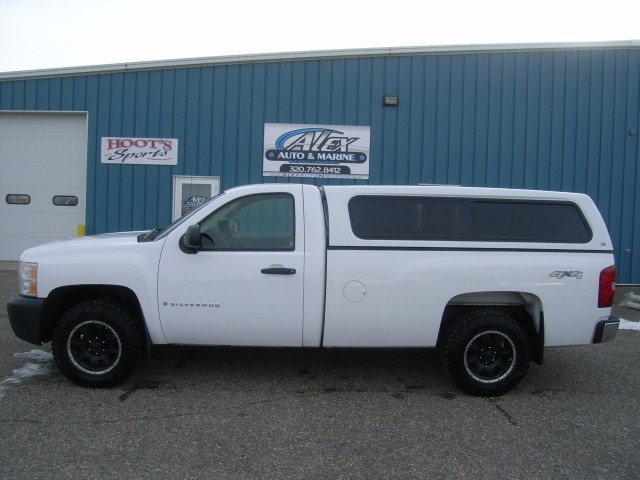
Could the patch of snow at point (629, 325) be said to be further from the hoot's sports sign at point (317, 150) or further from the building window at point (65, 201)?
the building window at point (65, 201)

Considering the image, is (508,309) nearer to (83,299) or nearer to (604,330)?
(604,330)

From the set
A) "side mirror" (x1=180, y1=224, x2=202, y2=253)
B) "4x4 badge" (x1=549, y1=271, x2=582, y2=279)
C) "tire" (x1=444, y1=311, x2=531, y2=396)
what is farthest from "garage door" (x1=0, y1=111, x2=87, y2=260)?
"4x4 badge" (x1=549, y1=271, x2=582, y2=279)

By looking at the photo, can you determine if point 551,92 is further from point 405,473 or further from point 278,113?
point 405,473

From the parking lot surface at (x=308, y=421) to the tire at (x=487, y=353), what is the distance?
0.51ft

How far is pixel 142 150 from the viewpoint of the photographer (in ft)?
36.8

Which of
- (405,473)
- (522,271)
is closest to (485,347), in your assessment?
(522,271)

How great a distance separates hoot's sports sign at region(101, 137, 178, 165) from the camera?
36.8 ft

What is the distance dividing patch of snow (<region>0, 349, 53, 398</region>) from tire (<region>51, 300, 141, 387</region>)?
0.53 metres

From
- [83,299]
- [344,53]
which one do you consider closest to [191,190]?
[344,53]

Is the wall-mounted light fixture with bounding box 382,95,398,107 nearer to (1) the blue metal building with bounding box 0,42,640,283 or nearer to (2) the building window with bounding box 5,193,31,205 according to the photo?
(1) the blue metal building with bounding box 0,42,640,283

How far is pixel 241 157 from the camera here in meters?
11.2

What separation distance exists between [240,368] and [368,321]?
62.1 inches

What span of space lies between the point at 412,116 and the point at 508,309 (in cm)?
705

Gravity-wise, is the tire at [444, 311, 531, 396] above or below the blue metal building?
below
